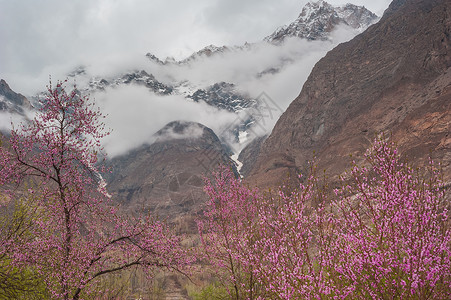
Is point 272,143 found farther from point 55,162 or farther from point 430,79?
point 55,162

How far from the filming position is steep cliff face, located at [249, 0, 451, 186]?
81562mm

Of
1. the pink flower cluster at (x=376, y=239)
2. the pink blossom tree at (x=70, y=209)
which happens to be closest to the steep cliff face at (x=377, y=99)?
the pink flower cluster at (x=376, y=239)

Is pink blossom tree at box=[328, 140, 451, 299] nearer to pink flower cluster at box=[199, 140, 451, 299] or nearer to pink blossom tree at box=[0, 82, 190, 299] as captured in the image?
pink flower cluster at box=[199, 140, 451, 299]

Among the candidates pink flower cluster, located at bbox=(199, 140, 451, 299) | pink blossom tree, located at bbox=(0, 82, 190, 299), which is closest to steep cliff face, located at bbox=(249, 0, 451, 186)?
pink flower cluster, located at bbox=(199, 140, 451, 299)

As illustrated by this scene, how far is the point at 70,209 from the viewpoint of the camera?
9.53m

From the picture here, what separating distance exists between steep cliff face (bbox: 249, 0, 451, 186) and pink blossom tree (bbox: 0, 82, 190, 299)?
65.5m

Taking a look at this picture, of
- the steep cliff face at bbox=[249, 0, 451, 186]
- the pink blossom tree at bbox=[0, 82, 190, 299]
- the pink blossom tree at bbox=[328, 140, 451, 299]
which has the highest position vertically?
the steep cliff face at bbox=[249, 0, 451, 186]

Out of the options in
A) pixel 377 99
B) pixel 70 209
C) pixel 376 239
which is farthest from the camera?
pixel 377 99

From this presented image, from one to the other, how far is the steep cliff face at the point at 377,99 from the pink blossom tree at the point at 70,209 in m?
65.5

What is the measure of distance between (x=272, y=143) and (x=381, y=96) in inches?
2725

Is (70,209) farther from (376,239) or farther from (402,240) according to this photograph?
(402,240)

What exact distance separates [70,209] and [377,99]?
400 feet

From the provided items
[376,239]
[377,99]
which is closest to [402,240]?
[376,239]

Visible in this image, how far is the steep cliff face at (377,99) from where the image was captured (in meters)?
81.6
